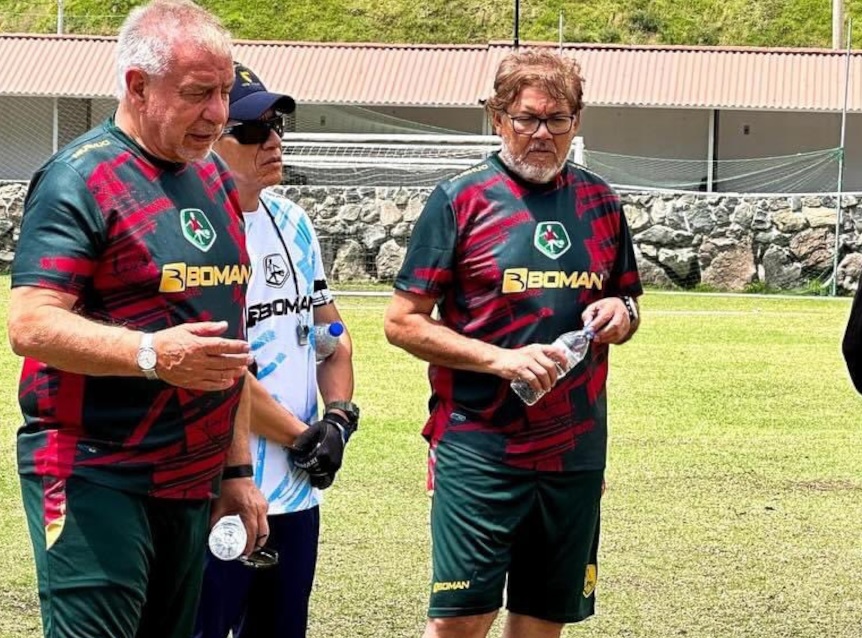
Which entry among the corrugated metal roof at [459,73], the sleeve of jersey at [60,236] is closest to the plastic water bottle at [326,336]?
the sleeve of jersey at [60,236]

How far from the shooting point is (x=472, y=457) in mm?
4863

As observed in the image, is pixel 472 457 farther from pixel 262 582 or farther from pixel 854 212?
pixel 854 212

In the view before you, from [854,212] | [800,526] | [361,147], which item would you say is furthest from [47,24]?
[800,526]

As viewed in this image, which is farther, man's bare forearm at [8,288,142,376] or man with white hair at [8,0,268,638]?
man with white hair at [8,0,268,638]

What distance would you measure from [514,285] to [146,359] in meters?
1.55

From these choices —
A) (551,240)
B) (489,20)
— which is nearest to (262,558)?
(551,240)

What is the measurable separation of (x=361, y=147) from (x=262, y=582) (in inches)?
814

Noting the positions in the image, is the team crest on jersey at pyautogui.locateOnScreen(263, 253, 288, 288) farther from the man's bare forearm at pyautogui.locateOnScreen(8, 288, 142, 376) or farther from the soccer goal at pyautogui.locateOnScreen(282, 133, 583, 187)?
the soccer goal at pyautogui.locateOnScreen(282, 133, 583, 187)

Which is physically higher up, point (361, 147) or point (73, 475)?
point (361, 147)

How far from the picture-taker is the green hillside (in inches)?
1938

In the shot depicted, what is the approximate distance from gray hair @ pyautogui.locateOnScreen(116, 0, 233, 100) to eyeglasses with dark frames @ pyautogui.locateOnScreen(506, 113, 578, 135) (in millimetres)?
1220

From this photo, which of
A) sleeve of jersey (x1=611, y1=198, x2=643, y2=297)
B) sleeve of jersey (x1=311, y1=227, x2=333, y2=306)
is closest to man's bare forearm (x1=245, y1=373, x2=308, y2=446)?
sleeve of jersey (x1=311, y1=227, x2=333, y2=306)

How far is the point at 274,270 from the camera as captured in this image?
4.71m

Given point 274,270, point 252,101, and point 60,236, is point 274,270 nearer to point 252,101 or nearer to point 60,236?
point 252,101
